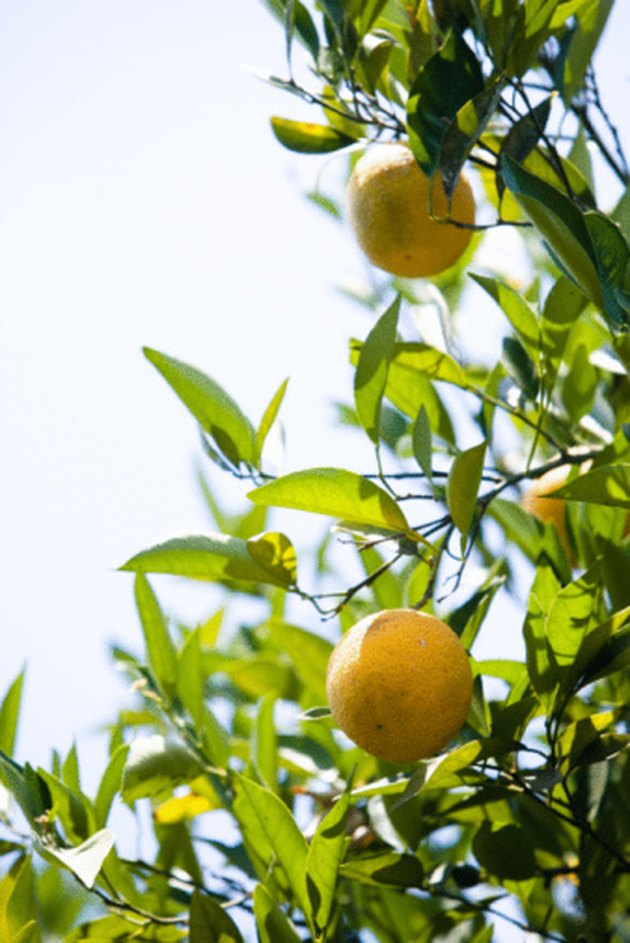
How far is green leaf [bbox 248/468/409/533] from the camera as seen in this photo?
1.22 metres

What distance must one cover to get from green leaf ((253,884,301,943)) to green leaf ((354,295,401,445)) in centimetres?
50

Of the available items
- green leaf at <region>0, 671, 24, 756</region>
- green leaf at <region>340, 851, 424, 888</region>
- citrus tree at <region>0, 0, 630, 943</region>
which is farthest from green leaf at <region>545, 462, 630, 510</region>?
green leaf at <region>0, 671, 24, 756</region>

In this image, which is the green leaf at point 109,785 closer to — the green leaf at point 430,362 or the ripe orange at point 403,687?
the ripe orange at point 403,687

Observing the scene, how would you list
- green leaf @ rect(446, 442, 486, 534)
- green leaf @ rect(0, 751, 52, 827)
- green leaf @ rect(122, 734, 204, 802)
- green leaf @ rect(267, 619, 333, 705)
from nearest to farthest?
green leaf @ rect(446, 442, 486, 534), green leaf @ rect(0, 751, 52, 827), green leaf @ rect(122, 734, 204, 802), green leaf @ rect(267, 619, 333, 705)

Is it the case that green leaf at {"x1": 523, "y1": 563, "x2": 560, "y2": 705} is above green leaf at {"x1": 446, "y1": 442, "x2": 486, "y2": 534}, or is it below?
below

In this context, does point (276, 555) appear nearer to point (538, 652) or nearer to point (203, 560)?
point (203, 560)

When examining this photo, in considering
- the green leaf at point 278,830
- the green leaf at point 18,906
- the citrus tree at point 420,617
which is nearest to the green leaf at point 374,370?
the citrus tree at point 420,617

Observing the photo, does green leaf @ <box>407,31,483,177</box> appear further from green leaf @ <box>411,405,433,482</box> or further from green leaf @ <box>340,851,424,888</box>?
green leaf @ <box>340,851,424,888</box>

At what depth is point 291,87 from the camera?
1.46 meters

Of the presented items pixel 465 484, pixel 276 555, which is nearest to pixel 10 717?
pixel 276 555

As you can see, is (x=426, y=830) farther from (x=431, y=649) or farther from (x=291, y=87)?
(x=291, y=87)

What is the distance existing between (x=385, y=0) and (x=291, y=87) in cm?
16

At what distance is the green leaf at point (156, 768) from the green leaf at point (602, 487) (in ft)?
2.30

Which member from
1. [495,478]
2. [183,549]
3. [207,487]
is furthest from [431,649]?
[207,487]
